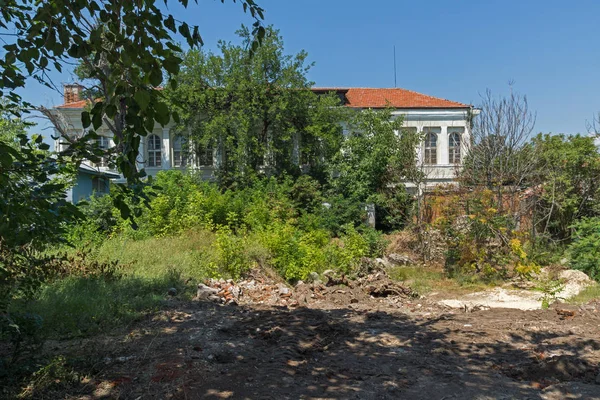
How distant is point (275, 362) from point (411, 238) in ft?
31.5

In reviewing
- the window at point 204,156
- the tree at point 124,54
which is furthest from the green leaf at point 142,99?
the window at point 204,156

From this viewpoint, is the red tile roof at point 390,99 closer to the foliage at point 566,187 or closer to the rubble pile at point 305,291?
the foliage at point 566,187

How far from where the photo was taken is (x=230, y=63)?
2208cm

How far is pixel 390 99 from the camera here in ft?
92.2

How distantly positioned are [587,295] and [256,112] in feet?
52.0

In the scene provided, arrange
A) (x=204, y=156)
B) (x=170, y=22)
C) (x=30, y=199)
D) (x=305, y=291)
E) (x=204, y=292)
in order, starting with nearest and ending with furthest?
(x=170, y=22), (x=30, y=199), (x=204, y=292), (x=305, y=291), (x=204, y=156)

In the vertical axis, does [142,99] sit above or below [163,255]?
above

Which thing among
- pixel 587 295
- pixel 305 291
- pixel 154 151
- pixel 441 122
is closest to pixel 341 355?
pixel 305 291

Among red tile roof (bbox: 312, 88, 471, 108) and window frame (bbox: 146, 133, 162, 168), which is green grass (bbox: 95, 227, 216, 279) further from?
red tile roof (bbox: 312, 88, 471, 108)

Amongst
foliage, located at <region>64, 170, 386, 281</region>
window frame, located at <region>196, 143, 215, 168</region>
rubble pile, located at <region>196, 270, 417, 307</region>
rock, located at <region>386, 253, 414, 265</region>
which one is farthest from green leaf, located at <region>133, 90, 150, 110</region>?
window frame, located at <region>196, 143, 215, 168</region>

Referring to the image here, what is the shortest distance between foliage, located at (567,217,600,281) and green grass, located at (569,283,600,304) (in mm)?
942

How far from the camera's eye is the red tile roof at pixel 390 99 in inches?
1047

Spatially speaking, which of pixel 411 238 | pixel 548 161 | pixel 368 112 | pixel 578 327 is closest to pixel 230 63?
pixel 368 112

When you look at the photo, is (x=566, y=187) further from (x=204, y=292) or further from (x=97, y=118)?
(x=97, y=118)
